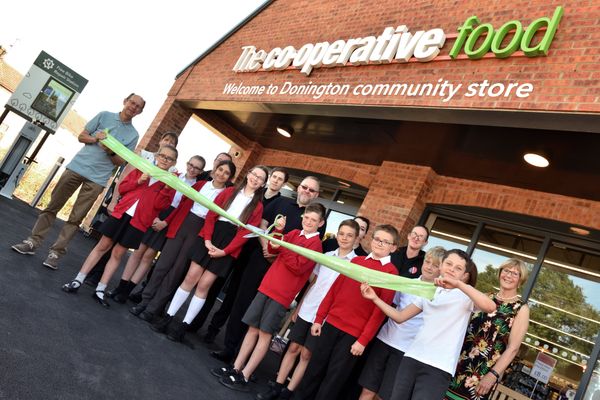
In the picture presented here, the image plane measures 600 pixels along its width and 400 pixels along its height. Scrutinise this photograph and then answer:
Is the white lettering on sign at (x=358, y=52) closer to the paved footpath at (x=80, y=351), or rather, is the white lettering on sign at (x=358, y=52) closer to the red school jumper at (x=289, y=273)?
the red school jumper at (x=289, y=273)

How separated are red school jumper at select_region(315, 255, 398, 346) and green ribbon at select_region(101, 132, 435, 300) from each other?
8.6 inches

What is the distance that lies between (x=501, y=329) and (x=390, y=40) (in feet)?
13.7

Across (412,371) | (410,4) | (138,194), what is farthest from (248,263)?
(410,4)

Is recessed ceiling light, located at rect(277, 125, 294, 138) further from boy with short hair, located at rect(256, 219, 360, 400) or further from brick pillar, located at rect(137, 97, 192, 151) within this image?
boy with short hair, located at rect(256, 219, 360, 400)

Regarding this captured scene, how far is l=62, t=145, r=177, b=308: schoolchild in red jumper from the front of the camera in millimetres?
4500

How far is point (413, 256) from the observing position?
4531 mm

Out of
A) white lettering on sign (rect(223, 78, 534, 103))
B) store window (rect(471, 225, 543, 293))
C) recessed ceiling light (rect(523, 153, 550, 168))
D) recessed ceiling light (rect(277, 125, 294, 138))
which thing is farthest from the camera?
recessed ceiling light (rect(277, 125, 294, 138))

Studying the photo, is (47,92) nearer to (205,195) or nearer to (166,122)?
(166,122)

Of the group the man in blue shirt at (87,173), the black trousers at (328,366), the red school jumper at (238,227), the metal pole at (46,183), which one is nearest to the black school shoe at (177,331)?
the red school jumper at (238,227)

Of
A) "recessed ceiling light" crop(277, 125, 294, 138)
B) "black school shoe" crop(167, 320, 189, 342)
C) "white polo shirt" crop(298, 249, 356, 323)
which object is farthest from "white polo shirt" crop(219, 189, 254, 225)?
"recessed ceiling light" crop(277, 125, 294, 138)

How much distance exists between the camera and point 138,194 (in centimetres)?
470

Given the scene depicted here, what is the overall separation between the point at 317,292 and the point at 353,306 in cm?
57

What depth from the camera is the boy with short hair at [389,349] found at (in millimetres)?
3598

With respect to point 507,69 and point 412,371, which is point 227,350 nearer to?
point 412,371
